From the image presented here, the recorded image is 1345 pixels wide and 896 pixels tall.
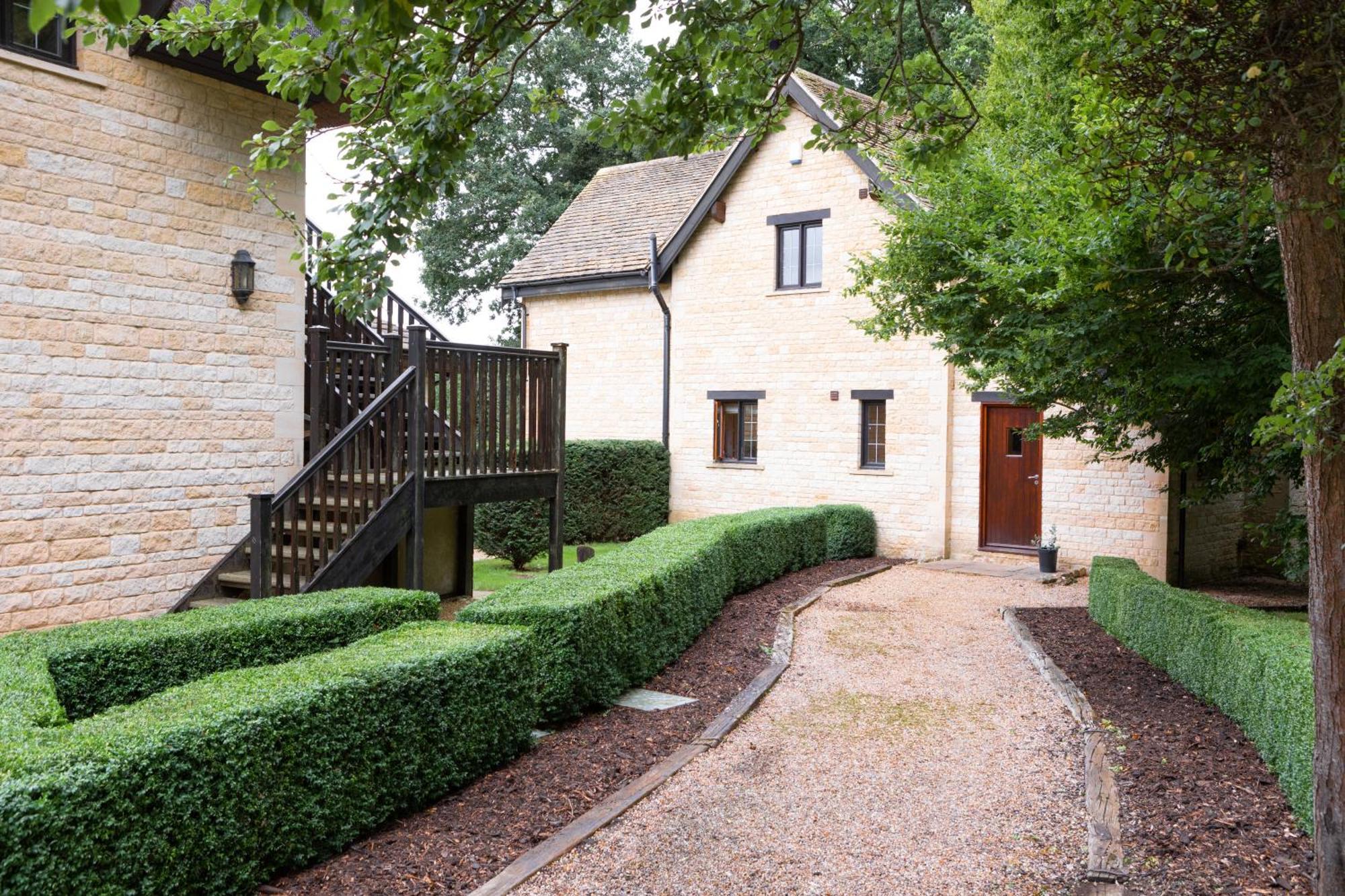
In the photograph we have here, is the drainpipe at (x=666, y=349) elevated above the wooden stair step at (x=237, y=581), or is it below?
above

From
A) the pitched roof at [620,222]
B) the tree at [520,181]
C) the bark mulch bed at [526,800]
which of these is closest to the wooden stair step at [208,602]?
the bark mulch bed at [526,800]

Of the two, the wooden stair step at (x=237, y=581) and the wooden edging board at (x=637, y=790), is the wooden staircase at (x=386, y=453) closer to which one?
the wooden stair step at (x=237, y=581)

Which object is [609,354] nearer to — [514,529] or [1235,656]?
[514,529]

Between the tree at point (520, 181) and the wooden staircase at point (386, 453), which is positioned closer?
the wooden staircase at point (386, 453)

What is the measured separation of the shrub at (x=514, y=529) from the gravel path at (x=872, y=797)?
23.0ft

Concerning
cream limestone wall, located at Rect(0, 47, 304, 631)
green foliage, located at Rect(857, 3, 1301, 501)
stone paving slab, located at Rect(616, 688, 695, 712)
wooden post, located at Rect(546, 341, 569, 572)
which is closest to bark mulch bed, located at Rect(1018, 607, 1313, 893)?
green foliage, located at Rect(857, 3, 1301, 501)

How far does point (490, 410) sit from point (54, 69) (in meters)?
4.74

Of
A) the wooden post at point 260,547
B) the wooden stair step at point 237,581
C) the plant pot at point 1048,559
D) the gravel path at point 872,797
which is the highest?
the wooden post at point 260,547

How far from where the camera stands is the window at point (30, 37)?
768 cm

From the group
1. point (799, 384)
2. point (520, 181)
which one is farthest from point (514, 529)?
point (520, 181)

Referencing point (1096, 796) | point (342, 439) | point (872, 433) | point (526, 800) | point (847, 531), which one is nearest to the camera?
point (526, 800)

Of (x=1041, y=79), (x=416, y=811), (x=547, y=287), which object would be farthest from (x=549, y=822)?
(x=547, y=287)

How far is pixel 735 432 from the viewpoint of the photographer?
19.0 m

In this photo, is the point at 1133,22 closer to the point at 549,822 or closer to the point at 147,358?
the point at 549,822
